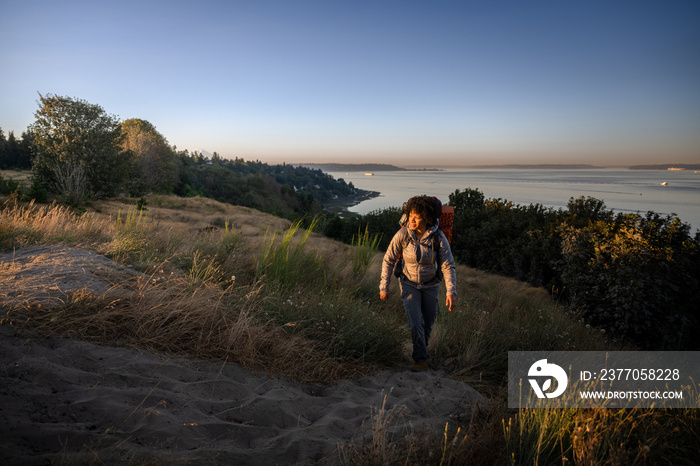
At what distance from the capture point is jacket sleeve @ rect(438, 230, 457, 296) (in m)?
4.28

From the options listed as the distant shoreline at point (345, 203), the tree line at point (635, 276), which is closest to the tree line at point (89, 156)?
the tree line at point (635, 276)

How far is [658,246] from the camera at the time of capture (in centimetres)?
1024

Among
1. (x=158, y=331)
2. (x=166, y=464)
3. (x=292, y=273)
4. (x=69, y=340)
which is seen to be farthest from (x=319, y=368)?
(x=292, y=273)

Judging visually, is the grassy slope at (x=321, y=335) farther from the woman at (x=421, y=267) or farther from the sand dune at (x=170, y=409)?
the woman at (x=421, y=267)

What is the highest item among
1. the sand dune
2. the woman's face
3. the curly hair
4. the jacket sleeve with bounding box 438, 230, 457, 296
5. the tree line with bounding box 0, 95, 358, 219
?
the tree line with bounding box 0, 95, 358, 219

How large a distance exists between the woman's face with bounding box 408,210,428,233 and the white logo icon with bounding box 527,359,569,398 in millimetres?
1993

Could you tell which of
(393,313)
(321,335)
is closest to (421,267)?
(321,335)

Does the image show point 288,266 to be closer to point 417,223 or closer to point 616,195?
point 417,223

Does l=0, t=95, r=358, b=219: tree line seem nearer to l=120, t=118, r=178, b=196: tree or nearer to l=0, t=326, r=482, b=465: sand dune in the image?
l=120, t=118, r=178, b=196: tree

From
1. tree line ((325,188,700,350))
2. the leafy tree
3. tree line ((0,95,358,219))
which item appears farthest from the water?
the leafy tree

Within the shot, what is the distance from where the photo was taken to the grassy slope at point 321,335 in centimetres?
238

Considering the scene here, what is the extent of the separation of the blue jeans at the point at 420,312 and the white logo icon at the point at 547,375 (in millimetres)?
1210

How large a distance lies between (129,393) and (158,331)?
39.2 inches

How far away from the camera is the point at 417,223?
175 inches
